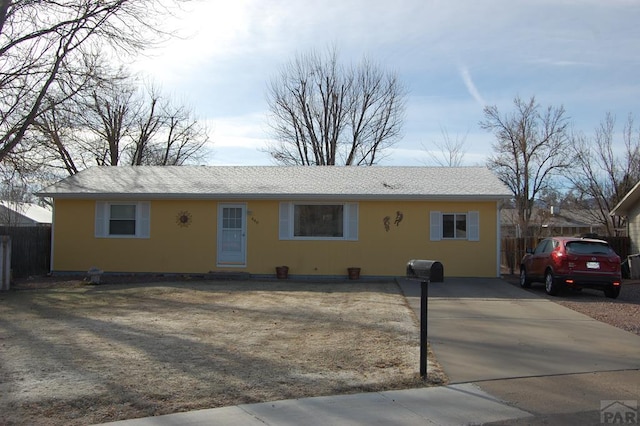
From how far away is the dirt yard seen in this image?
5512 mm

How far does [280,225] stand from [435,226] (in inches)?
200

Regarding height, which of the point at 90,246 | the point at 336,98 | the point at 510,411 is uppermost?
the point at 336,98

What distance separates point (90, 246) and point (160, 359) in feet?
43.3

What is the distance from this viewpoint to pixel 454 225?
710 inches

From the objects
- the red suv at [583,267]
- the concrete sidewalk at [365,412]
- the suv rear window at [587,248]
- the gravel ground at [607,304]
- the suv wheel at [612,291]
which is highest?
the suv rear window at [587,248]

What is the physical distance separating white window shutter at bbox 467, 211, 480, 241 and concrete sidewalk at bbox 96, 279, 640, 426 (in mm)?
7185

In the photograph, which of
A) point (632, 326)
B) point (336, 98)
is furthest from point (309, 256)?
point (336, 98)

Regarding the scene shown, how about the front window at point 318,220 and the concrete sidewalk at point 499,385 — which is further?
the front window at point 318,220

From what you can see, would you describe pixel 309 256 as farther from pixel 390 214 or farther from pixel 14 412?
pixel 14 412

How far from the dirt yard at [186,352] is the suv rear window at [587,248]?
16.1 feet

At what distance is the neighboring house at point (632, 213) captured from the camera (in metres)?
22.3

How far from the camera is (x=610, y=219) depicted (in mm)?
34875

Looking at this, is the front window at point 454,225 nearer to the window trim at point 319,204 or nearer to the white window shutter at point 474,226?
the white window shutter at point 474,226

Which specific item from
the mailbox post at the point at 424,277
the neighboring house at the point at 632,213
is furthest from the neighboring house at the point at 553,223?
the mailbox post at the point at 424,277
